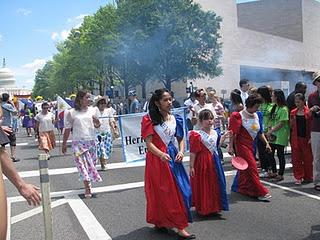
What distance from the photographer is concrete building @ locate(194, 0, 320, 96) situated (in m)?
49.5

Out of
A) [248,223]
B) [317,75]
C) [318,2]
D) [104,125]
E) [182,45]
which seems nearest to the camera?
[248,223]

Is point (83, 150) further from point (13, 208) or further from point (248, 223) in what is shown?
point (248, 223)

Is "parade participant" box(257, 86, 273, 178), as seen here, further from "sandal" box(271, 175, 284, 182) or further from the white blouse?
the white blouse

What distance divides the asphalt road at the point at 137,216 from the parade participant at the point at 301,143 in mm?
287

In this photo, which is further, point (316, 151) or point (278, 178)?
point (278, 178)

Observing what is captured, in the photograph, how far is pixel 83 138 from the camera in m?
7.58

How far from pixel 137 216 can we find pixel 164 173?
1.29m

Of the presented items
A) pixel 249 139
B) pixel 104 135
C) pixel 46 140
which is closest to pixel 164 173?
pixel 249 139

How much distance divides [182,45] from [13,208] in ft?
94.3

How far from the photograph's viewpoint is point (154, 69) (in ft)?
119

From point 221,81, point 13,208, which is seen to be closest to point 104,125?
point 13,208

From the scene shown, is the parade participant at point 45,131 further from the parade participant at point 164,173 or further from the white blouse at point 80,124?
the parade participant at point 164,173

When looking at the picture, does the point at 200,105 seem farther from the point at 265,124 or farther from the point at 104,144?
the point at 104,144

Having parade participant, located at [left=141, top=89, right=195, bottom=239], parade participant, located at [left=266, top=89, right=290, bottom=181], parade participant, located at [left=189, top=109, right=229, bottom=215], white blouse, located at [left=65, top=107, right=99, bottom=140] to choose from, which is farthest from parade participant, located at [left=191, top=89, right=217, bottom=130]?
parade participant, located at [left=141, top=89, right=195, bottom=239]
